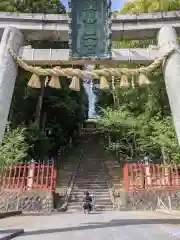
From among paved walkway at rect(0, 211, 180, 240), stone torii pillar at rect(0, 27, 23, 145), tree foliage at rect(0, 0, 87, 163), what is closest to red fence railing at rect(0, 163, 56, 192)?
tree foliage at rect(0, 0, 87, 163)

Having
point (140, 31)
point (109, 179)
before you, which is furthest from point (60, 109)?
point (140, 31)

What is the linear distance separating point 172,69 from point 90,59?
2.01 m

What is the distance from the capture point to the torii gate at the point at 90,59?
673 centimetres

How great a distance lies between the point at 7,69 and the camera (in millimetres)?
6980

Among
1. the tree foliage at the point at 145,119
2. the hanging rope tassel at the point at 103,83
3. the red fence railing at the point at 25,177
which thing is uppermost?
the tree foliage at the point at 145,119

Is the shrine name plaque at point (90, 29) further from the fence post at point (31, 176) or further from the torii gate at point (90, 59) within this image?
the fence post at point (31, 176)

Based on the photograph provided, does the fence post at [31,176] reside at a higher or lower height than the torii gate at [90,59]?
lower

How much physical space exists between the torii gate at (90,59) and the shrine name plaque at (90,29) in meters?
0.16


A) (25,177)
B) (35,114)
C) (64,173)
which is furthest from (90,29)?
(64,173)

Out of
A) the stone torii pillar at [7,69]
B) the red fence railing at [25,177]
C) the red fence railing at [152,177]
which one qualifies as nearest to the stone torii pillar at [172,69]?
the stone torii pillar at [7,69]

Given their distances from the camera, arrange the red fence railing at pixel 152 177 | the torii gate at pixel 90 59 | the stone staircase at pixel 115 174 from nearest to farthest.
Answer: the torii gate at pixel 90 59 → the red fence railing at pixel 152 177 → the stone staircase at pixel 115 174

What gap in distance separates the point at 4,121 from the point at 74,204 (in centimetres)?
1127

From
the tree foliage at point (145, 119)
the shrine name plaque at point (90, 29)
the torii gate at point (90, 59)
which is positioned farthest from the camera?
the tree foliage at point (145, 119)

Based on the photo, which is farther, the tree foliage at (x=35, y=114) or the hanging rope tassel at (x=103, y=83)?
the tree foliage at (x=35, y=114)
